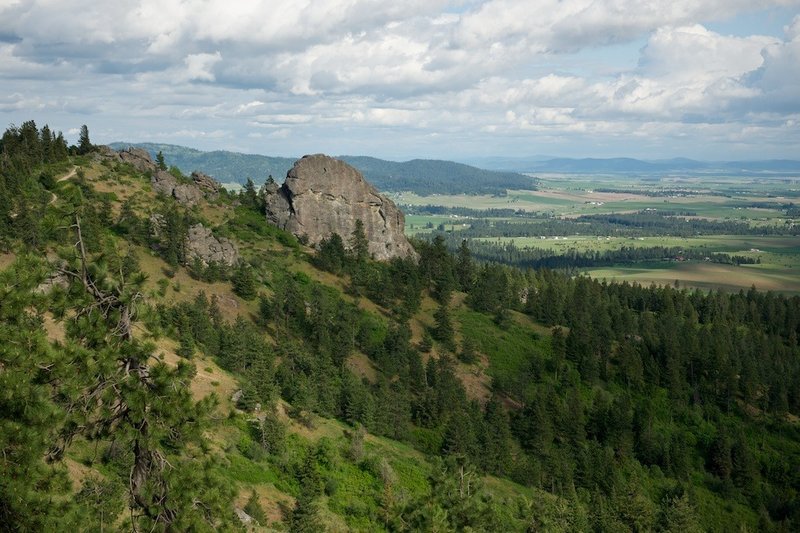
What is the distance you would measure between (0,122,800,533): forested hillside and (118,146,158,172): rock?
2.65 meters

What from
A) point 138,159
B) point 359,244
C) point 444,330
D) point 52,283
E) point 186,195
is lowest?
point 444,330

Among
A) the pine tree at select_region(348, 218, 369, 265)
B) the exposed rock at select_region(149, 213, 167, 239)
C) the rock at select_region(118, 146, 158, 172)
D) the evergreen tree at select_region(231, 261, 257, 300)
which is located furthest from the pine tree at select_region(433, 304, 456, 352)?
the rock at select_region(118, 146, 158, 172)

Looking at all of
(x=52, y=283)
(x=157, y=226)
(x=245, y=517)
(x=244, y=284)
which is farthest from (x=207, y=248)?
(x=52, y=283)

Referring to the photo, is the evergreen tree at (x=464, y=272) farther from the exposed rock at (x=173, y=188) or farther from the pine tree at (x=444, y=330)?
the exposed rock at (x=173, y=188)

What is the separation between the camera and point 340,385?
253 feet

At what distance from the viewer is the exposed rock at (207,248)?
98438 millimetres

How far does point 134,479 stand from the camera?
16000 mm

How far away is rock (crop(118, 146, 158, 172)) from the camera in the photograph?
4865 inches

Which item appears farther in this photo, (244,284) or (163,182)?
(163,182)

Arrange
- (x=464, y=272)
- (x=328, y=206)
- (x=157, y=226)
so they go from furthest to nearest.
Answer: (x=328, y=206), (x=464, y=272), (x=157, y=226)

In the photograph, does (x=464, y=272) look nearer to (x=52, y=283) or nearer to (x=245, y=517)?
(x=245, y=517)

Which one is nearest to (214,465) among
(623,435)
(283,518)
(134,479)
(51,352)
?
(134,479)

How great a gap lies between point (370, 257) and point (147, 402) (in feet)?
376

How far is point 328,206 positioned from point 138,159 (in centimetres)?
4125
